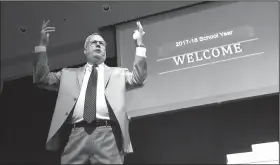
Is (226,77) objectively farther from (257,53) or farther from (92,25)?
(92,25)

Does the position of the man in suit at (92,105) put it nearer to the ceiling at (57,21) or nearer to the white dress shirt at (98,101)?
the white dress shirt at (98,101)

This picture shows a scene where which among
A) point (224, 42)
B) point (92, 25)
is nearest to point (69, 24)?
point (92, 25)

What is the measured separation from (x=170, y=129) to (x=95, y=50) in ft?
6.86

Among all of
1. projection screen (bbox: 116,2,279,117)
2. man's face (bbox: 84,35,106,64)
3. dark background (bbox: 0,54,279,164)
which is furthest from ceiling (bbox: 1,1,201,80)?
man's face (bbox: 84,35,106,64)

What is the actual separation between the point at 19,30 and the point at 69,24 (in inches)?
19.3

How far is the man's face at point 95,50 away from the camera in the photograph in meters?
1.78

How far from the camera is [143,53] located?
1691 millimetres

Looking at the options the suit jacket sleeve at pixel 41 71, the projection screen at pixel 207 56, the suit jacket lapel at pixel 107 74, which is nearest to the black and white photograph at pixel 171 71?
the projection screen at pixel 207 56

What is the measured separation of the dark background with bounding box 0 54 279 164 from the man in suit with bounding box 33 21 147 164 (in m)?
1.81

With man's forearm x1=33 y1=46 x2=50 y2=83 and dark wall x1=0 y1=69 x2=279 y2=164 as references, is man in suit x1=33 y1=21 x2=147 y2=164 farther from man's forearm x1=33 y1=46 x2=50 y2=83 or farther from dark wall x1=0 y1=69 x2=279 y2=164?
dark wall x1=0 y1=69 x2=279 y2=164

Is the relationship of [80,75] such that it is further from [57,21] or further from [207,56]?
[57,21]

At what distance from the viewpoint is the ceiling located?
3691 millimetres

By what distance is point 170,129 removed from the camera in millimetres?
3734

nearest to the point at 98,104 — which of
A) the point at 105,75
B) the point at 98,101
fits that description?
the point at 98,101
